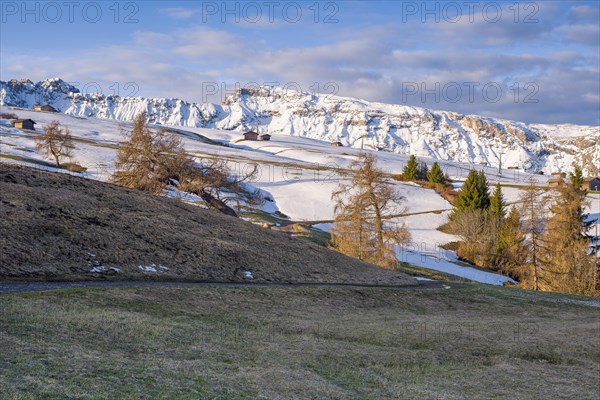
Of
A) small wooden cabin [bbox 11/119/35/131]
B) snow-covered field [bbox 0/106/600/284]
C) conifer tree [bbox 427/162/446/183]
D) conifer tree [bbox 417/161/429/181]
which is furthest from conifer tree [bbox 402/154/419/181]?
small wooden cabin [bbox 11/119/35/131]

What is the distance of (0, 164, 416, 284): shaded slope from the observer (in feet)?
90.5

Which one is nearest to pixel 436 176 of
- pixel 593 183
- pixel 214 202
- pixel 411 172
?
pixel 411 172

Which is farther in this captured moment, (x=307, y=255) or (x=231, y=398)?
(x=307, y=255)

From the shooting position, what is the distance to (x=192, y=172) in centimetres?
5228

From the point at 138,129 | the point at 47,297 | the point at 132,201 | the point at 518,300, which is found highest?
the point at 138,129

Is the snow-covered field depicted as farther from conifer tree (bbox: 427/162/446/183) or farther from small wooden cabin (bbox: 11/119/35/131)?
conifer tree (bbox: 427/162/446/183)

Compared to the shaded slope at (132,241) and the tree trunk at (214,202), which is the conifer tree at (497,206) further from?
the shaded slope at (132,241)

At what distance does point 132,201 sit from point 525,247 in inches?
1803

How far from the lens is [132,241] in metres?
31.8

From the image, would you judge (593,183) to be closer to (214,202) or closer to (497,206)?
(497,206)

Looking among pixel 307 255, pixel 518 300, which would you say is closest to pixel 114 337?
pixel 307 255

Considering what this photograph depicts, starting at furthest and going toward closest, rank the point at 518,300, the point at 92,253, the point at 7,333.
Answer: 1. the point at 518,300
2. the point at 92,253
3. the point at 7,333

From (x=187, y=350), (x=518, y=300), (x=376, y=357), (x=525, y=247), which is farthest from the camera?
(x=525, y=247)

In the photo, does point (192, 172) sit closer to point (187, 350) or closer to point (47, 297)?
point (47, 297)
